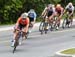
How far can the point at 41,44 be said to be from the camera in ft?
71.3

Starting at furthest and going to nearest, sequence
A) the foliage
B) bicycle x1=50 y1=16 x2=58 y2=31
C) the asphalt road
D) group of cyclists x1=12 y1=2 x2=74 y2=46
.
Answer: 1. the foliage
2. bicycle x1=50 y1=16 x2=58 y2=31
3. group of cyclists x1=12 y1=2 x2=74 y2=46
4. the asphalt road

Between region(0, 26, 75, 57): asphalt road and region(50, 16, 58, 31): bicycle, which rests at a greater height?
region(50, 16, 58, 31): bicycle

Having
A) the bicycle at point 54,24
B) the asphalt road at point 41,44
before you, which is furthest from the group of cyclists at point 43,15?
the asphalt road at point 41,44

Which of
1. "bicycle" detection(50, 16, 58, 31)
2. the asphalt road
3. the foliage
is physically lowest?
the asphalt road

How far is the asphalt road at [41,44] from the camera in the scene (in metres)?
18.5

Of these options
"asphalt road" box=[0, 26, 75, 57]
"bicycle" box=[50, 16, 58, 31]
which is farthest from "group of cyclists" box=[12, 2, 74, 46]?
"asphalt road" box=[0, 26, 75, 57]

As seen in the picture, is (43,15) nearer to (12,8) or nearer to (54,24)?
(54,24)

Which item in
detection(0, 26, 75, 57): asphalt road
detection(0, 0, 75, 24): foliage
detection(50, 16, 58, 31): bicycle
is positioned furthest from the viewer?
detection(0, 0, 75, 24): foliage

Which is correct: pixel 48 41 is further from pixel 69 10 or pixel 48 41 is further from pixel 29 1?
pixel 29 1

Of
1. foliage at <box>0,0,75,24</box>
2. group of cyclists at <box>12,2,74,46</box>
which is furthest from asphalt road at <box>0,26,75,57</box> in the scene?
foliage at <box>0,0,75,24</box>

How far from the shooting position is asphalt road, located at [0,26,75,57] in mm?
18516

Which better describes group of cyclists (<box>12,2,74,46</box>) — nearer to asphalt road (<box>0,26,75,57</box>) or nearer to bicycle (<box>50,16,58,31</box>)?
bicycle (<box>50,16,58,31</box>)

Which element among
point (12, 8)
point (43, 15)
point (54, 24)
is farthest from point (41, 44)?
point (12, 8)

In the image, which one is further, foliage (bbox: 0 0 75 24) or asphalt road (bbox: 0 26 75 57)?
foliage (bbox: 0 0 75 24)
